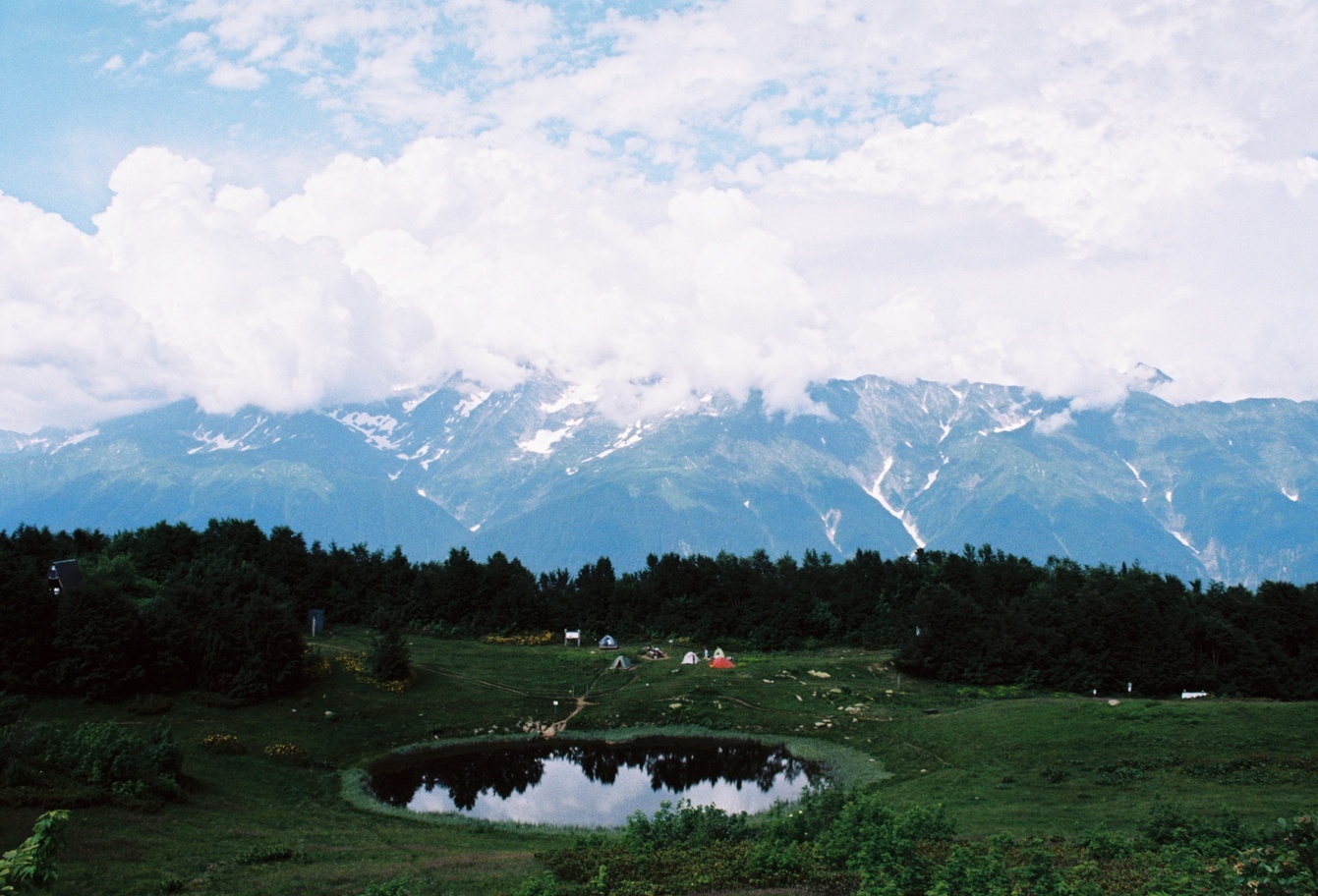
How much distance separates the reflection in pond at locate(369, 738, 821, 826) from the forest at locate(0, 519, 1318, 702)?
671 inches

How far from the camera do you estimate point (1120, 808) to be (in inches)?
1469

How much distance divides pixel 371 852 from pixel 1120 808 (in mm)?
31474

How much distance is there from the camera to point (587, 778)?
5491 cm

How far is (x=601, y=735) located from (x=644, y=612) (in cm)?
4881

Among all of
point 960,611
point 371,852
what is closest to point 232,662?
point 371,852

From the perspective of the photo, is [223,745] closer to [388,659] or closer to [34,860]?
[388,659]

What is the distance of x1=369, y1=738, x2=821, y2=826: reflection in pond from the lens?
47688 mm

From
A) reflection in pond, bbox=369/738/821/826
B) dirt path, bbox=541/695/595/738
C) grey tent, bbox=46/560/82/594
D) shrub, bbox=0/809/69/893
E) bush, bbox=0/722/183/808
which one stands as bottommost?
reflection in pond, bbox=369/738/821/826

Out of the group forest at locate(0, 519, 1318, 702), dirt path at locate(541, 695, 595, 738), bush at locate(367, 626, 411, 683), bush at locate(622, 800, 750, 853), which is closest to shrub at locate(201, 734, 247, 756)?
forest at locate(0, 519, 1318, 702)

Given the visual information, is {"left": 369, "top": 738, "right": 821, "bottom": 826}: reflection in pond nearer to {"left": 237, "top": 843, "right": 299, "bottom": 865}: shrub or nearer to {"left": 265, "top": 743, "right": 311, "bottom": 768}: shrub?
{"left": 265, "top": 743, "right": 311, "bottom": 768}: shrub

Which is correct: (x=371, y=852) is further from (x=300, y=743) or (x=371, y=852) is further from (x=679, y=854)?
(x=300, y=743)

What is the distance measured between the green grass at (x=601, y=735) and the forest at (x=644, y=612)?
13.9 ft

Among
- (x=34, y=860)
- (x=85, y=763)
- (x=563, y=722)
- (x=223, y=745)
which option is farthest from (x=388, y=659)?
(x=34, y=860)

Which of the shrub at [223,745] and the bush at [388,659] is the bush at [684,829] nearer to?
the shrub at [223,745]
